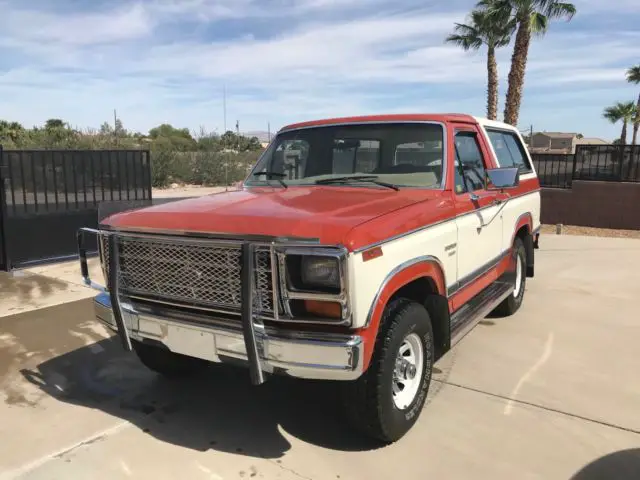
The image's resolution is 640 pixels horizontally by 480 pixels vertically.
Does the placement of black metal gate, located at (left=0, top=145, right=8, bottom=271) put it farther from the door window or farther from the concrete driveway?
the door window

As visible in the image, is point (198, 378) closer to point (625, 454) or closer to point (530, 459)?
point (530, 459)

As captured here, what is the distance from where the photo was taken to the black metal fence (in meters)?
12.7

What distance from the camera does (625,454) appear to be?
10.4 feet

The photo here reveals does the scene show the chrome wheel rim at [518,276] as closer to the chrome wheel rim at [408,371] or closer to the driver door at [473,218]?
the driver door at [473,218]

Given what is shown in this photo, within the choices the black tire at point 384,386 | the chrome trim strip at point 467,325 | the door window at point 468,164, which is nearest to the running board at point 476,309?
the chrome trim strip at point 467,325

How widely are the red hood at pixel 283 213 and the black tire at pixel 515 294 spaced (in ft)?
7.42

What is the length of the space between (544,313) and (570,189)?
8.96 metres

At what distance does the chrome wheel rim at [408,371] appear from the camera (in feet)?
10.8

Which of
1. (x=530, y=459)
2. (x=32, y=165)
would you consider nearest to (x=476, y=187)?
(x=530, y=459)

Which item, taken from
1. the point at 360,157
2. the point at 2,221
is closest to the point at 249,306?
the point at 360,157

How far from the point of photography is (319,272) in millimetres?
2766

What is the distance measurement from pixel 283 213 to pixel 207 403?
1646 millimetres

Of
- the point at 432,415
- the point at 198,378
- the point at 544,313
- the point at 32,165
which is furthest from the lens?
the point at 32,165

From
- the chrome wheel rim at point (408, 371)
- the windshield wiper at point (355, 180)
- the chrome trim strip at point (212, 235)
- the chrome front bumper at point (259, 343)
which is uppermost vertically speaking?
the windshield wiper at point (355, 180)
